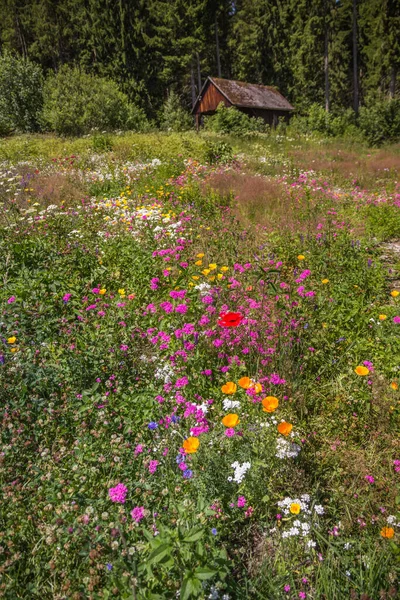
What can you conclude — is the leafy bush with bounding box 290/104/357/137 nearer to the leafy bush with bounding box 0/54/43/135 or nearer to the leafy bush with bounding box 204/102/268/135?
the leafy bush with bounding box 204/102/268/135

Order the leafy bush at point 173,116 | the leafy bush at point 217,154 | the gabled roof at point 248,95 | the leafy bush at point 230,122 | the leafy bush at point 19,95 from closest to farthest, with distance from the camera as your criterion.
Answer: the leafy bush at point 217,154, the leafy bush at point 230,122, the leafy bush at point 19,95, the gabled roof at point 248,95, the leafy bush at point 173,116

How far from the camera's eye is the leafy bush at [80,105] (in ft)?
69.6

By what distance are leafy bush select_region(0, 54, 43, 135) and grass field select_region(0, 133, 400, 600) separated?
2517 cm

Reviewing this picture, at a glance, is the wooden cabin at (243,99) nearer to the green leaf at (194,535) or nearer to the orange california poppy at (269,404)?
the orange california poppy at (269,404)

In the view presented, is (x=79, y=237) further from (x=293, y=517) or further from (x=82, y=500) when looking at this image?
(x=293, y=517)

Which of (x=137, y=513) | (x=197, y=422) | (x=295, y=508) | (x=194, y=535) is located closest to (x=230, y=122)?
(x=197, y=422)

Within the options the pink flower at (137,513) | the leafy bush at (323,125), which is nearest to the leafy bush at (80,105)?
the leafy bush at (323,125)

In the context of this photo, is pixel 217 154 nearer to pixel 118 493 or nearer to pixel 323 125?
pixel 118 493

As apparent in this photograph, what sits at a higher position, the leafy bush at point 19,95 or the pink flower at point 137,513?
the leafy bush at point 19,95

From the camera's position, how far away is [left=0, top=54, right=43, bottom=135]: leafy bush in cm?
2475

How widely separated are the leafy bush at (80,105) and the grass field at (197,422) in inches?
774

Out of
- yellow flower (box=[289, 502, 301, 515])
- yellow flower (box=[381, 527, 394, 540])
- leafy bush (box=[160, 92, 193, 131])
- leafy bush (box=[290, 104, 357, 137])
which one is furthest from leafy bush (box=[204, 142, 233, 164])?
leafy bush (box=[160, 92, 193, 131])

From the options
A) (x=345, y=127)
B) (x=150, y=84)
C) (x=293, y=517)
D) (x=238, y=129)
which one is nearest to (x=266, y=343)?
(x=293, y=517)

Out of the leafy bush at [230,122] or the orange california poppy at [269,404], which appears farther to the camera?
the leafy bush at [230,122]
